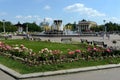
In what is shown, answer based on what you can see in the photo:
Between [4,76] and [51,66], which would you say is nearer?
[4,76]

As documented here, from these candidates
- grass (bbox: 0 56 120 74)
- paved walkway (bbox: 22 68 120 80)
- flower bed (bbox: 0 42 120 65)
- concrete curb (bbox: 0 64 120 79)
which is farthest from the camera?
flower bed (bbox: 0 42 120 65)

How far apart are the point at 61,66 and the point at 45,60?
995 mm

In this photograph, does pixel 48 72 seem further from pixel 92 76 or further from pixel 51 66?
pixel 92 76

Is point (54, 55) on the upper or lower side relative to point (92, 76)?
upper

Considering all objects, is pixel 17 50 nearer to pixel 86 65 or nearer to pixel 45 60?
pixel 45 60

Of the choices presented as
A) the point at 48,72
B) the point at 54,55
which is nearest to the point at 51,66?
the point at 48,72

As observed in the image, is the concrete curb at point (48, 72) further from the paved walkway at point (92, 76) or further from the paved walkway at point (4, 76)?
the paved walkway at point (92, 76)

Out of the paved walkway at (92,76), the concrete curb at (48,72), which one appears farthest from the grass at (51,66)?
the paved walkway at (92,76)

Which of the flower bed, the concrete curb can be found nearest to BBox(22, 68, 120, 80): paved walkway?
the concrete curb

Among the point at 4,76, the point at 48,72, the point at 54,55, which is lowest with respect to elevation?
the point at 4,76

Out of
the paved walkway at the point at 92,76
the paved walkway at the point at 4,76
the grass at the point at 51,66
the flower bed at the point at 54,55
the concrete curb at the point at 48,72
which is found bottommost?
the paved walkway at the point at 4,76

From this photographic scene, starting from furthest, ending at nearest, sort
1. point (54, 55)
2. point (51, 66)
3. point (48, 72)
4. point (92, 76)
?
point (54, 55) → point (51, 66) → point (48, 72) → point (92, 76)

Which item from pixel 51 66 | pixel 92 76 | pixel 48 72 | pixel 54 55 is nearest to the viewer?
pixel 92 76

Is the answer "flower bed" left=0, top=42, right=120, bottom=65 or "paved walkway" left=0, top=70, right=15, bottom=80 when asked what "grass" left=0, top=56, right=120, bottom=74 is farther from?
"paved walkway" left=0, top=70, right=15, bottom=80
